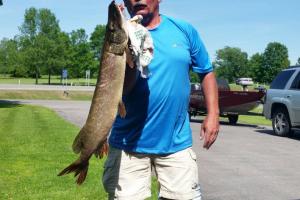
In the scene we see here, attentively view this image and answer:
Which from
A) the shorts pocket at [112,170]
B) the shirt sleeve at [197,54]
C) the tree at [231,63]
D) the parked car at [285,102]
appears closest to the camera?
the shorts pocket at [112,170]

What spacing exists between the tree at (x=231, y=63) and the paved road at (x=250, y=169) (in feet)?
424

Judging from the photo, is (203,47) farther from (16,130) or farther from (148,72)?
(16,130)

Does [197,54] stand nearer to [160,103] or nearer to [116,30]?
[160,103]

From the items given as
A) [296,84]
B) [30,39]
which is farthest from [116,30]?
[30,39]

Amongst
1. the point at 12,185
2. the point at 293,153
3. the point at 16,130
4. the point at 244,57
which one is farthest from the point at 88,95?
the point at 244,57

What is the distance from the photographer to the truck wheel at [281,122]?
1536cm

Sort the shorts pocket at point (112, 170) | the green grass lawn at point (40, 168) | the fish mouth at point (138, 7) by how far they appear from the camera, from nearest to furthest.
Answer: the fish mouth at point (138, 7)
the shorts pocket at point (112, 170)
the green grass lawn at point (40, 168)

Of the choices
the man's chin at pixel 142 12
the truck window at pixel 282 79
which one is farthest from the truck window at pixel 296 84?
the man's chin at pixel 142 12

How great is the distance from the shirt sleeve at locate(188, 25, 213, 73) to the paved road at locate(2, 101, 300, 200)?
3.26 m

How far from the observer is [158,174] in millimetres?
3820

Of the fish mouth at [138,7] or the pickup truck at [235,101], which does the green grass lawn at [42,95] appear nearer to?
the pickup truck at [235,101]

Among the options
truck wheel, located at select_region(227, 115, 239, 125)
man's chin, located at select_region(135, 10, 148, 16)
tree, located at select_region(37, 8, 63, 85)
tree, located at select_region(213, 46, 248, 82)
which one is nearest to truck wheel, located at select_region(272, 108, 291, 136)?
truck wheel, located at select_region(227, 115, 239, 125)

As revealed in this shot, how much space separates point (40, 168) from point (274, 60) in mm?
129818

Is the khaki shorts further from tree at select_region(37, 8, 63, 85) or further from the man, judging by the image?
tree at select_region(37, 8, 63, 85)
